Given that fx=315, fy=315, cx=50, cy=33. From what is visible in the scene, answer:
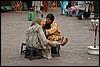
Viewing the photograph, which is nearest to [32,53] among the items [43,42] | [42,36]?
[43,42]

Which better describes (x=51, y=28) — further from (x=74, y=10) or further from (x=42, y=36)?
(x=74, y=10)

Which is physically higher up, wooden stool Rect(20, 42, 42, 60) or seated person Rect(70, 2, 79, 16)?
wooden stool Rect(20, 42, 42, 60)

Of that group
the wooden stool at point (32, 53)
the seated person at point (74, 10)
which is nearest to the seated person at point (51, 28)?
the wooden stool at point (32, 53)

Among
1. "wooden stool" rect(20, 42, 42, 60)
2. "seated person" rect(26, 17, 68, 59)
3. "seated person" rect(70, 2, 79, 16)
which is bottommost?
"seated person" rect(70, 2, 79, 16)

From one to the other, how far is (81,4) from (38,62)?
46.0 ft

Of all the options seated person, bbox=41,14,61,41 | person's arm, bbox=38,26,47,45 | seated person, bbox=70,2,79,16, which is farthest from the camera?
seated person, bbox=70,2,79,16

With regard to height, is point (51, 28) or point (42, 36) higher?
point (51, 28)

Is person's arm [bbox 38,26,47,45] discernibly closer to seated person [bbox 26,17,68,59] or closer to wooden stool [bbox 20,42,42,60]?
seated person [bbox 26,17,68,59]

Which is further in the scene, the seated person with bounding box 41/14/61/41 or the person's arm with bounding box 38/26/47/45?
the seated person with bounding box 41/14/61/41

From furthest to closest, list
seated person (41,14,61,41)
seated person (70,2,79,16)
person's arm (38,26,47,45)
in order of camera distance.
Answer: seated person (70,2,79,16) → seated person (41,14,61,41) → person's arm (38,26,47,45)

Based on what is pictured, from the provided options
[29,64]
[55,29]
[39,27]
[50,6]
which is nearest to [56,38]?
[55,29]

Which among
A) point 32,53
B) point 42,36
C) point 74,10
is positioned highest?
point 42,36

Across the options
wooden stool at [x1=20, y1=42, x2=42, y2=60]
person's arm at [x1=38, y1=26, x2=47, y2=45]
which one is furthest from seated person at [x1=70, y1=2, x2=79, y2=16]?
person's arm at [x1=38, y1=26, x2=47, y2=45]

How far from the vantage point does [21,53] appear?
344 inches
